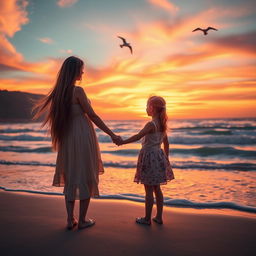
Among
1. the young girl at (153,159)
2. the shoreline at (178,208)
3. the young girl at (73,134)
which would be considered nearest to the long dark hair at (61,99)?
the young girl at (73,134)

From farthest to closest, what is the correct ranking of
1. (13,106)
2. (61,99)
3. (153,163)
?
1. (13,106)
2. (153,163)
3. (61,99)

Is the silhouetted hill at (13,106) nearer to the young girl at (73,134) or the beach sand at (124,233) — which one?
the beach sand at (124,233)

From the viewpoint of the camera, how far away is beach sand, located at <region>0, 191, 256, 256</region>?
2508mm

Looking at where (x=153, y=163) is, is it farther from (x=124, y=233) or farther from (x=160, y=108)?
(x=124, y=233)

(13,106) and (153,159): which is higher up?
(13,106)

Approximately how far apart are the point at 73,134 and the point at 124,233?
132 centimetres

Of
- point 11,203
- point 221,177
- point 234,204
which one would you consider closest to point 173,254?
point 234,204

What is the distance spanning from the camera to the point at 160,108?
10.9 ft

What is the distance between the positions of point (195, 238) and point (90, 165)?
1468 millimetres

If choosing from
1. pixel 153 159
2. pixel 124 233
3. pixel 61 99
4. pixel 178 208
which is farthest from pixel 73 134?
pixel 178 208

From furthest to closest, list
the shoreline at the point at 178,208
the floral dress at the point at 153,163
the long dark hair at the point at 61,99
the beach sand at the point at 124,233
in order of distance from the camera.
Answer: the shoreline at the point at 178,208, the floral dress at the point at 153,163, the long dark hair at the point at 61,99, the beach sand at the point at 124,233

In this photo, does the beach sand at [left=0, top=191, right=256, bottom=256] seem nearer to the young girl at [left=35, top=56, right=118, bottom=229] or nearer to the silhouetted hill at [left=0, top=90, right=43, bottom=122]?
the young girl at [left=35, top=56, right=118, bottom=229]

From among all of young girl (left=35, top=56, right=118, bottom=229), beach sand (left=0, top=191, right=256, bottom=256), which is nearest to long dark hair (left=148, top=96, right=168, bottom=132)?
young girl (left=35, top=56, right=118, bottom=229)

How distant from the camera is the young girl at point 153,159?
3.25m
